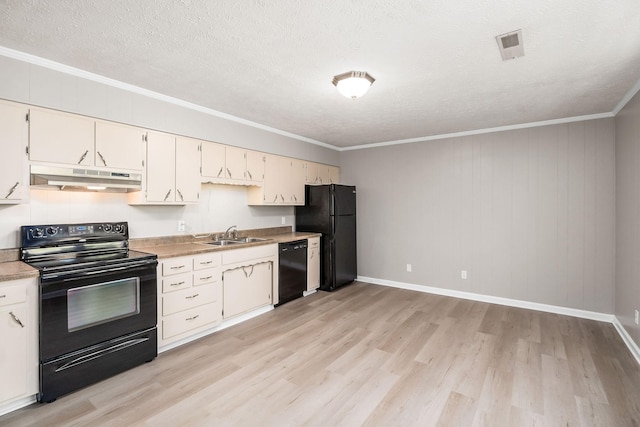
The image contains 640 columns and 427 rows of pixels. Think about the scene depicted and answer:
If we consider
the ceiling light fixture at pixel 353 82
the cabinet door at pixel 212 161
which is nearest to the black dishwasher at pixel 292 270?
the cabinet door at pixel 212 161

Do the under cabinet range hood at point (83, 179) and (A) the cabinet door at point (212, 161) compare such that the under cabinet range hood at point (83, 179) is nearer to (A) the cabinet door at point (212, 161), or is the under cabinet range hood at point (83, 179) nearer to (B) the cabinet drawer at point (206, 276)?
(A) the cabinet door at point (212, 161)

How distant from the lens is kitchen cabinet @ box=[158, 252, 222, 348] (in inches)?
113

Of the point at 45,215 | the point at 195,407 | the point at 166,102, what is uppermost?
the point at 166,102

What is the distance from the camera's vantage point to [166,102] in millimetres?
3225

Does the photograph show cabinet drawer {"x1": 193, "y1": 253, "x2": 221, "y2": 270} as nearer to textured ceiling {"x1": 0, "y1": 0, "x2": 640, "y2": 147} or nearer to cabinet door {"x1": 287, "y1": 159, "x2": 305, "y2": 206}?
textured ceiling {"x1": 0, "y1": 0, "x2": 640, "y2": 147}

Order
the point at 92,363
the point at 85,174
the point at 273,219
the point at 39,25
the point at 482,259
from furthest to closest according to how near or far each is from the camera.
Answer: the point at 273,219 < the point at 482,259 < the point at 85,174 < the point at 92,363 < the point at 39,25

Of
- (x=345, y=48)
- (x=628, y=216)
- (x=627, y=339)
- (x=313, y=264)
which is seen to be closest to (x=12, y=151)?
(x=345, y=48)

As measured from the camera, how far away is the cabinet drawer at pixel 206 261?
3.13m

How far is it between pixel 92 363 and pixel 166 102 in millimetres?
2459

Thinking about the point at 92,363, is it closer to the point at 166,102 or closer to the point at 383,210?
the point at 166,102

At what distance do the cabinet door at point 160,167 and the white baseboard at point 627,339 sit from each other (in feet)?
15.3

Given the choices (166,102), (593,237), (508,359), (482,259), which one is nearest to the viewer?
(508,359)

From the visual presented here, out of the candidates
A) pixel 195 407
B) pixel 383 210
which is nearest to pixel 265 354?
pixel 195 407

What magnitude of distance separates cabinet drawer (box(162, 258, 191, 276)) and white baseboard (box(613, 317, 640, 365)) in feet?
13.8
